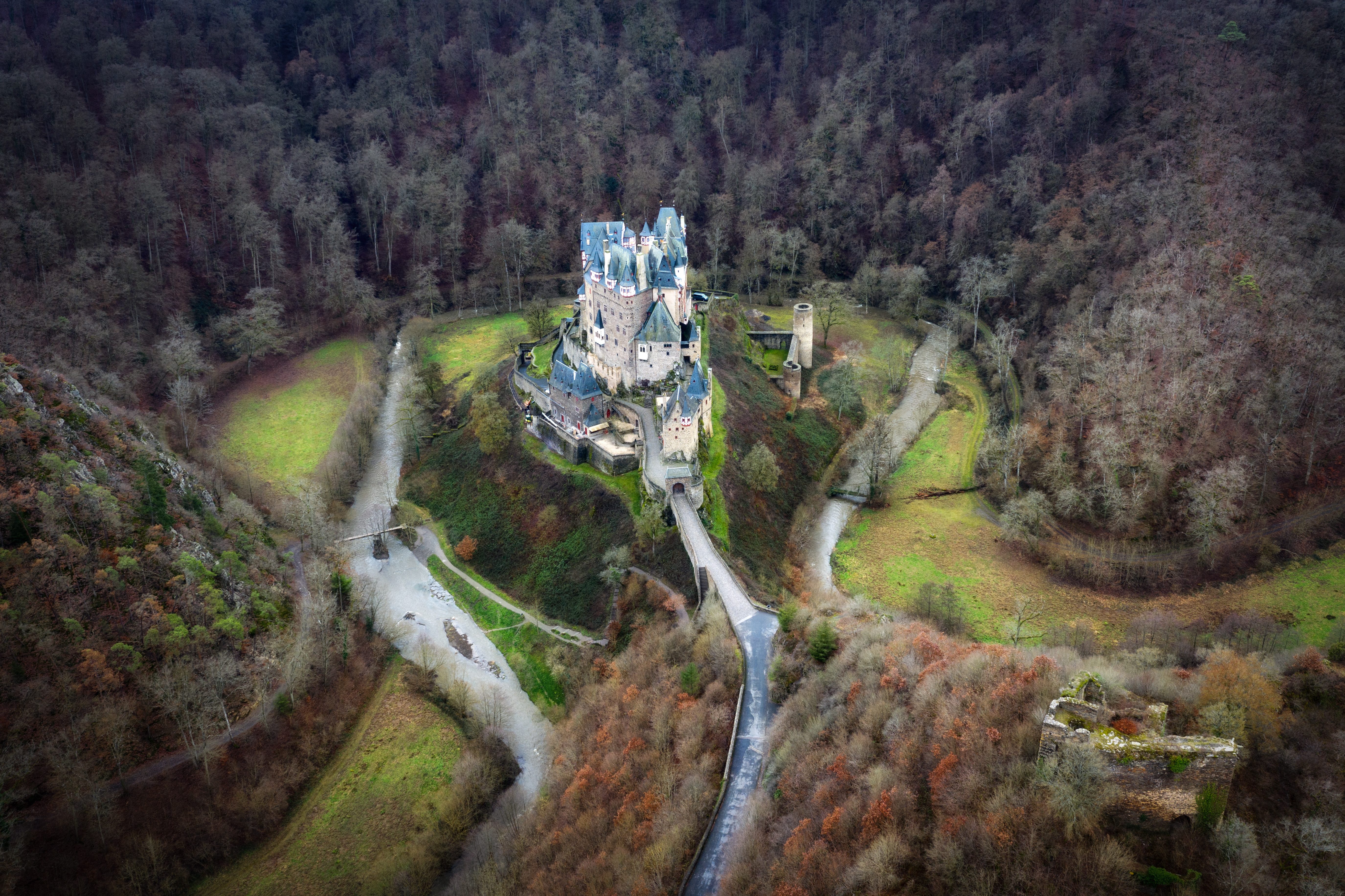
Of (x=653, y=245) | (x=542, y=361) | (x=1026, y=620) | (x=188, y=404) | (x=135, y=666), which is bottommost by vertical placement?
(x=1026, y=620)

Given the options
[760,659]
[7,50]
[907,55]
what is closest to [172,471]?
[760,659]

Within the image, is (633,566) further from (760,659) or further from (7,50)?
(7,50)

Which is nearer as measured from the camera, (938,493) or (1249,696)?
(1249,696)

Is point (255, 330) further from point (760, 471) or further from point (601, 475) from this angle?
point (760, 471)

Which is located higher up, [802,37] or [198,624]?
[802,37]

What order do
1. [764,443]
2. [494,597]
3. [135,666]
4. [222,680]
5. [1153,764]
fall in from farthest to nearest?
[764,443], [494,597], [222,680], [135,666], [1153,764]

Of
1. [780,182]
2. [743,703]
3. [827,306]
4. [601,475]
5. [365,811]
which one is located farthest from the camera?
[780,182]

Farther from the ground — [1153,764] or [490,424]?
[1153,764]

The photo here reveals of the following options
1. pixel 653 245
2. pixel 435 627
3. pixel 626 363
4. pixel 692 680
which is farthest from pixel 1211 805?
pixel 653 245
